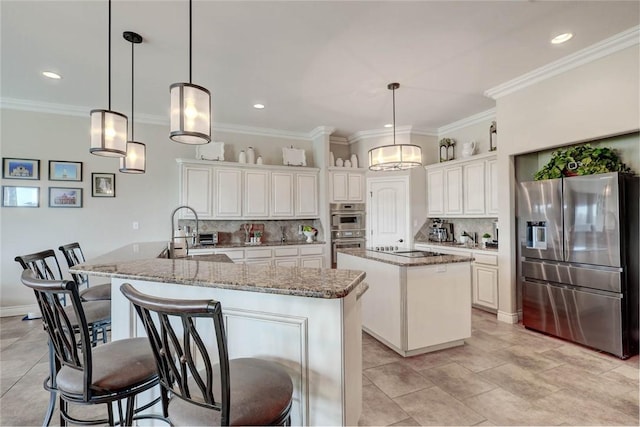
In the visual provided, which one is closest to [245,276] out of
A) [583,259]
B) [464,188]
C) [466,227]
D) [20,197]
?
[583,259]

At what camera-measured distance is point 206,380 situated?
110cm

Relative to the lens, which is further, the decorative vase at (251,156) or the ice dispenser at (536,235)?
the decorative vase at (251,156)

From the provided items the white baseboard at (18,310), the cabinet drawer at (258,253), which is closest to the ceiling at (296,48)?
the cabinet drawer at (258,253)

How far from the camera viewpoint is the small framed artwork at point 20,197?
4.04m

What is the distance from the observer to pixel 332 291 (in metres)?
1.23

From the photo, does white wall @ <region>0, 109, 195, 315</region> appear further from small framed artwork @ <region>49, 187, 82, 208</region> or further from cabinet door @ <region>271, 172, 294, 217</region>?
cabinet door @ <region>271, 172, 294, 217</region>

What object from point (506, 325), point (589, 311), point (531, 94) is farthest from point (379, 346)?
point (531, 94)

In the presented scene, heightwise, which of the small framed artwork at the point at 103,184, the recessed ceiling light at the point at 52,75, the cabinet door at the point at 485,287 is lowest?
the cabinet door at the point at 485,287

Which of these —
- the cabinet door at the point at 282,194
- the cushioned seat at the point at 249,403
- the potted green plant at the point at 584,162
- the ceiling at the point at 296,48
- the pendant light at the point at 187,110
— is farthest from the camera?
the cabinet door at the point at 282,194

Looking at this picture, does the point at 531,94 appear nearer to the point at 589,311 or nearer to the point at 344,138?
the point at 589,311

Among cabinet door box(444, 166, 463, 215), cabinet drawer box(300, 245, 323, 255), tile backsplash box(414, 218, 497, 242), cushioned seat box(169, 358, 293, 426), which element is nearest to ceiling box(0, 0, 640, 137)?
cabinet door box(444, 166, 463, 215)

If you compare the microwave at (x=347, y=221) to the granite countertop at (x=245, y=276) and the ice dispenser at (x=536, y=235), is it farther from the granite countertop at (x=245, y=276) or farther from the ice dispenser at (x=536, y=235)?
the granite countertop at (x=245, y=276)

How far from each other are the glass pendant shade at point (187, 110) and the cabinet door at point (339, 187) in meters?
3.84

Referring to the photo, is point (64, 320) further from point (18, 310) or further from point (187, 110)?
point (18, 310)
